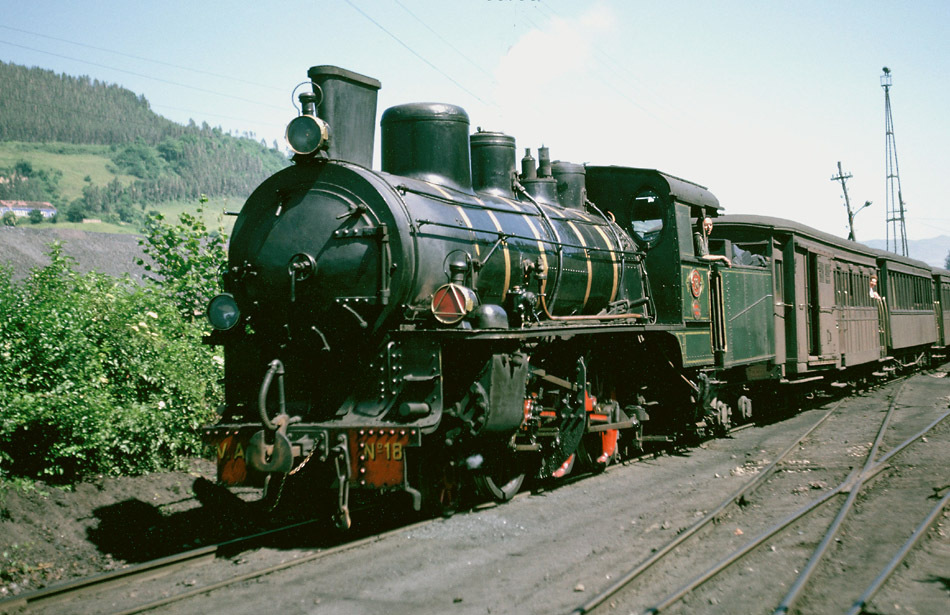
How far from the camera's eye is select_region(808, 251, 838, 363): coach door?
13.9 meters

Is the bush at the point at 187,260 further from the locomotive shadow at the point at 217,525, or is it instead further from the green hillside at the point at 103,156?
the green hillside at the point at 103,156

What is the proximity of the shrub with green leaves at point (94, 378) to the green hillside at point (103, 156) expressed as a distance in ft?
254

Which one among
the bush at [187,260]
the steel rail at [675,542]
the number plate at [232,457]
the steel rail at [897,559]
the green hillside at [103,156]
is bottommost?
the steel rail at [897,559]

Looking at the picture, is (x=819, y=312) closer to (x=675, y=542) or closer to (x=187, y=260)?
(x=675, y=542)

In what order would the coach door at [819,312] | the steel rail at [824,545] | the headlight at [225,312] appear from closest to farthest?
1. the steel rail at [824,545]
2. the headlight at [225,312]
3. the coach door at [819,312]

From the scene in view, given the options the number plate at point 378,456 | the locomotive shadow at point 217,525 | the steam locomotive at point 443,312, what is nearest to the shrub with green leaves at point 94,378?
the locomotive shadow at point 217,525

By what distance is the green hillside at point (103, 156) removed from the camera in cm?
A: 9194

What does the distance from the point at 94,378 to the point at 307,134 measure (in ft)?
11.6

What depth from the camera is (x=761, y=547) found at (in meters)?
5.85

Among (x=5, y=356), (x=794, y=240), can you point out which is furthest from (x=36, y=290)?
(x=794, y=240)

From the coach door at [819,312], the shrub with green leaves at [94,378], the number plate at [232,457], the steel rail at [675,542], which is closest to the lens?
the steel rail at [675,542]

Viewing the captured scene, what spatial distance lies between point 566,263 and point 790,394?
8.78 metres

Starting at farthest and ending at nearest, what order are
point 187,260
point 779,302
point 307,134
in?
point 779,302
point 187,260
point 307,134

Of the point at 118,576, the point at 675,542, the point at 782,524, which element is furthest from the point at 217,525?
the point at 782,524
